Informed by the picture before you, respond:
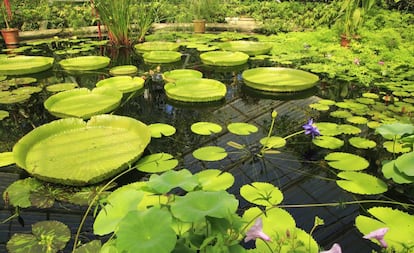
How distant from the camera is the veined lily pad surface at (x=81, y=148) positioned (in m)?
1.82

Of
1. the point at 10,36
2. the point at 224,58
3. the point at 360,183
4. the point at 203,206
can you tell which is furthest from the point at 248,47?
the point at 203,206

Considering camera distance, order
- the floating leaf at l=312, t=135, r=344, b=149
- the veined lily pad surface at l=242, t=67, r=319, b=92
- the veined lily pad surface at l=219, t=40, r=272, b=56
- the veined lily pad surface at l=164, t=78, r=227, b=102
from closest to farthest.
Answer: the floating leaf at l=312, t=135, r=344, b=149
the veined lily pad surface at l=164, t=78, r=227, b=102
the veined lily pad surface at l=242, t=67, r=319, b=92
the veined lily pad surface at l=219, t=40, r=272, b=56

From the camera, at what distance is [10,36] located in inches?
215

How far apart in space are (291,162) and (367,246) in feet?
2.36

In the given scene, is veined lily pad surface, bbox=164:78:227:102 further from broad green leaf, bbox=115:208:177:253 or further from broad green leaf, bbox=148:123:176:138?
broad green leaf, bbox=115:208:177:253

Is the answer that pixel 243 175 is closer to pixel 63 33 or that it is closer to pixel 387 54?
pixel 387 54

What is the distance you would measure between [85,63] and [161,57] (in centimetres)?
96

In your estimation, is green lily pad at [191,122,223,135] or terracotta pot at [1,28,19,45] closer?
green lily pad at [191,122,223,135]

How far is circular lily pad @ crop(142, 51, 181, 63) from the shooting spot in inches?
169

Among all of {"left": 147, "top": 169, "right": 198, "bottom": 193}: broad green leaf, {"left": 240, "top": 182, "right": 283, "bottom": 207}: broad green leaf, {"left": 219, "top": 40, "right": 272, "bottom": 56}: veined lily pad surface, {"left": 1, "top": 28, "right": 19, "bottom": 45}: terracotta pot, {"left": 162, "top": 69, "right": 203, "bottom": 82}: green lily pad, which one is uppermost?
{"left": 1, "top": 28, "right": 19, "bottom": 45}: terracotta pot

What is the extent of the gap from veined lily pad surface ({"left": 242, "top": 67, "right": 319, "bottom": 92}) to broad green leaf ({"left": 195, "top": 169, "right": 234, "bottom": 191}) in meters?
1.52

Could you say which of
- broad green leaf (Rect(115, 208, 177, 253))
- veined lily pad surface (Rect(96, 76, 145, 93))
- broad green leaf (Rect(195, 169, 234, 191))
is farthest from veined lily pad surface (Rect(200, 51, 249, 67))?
broad green leaf (Rect(115, 208, 177, 253))

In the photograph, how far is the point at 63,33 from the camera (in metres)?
6.34

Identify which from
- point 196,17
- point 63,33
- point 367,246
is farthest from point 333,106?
point 63,33
